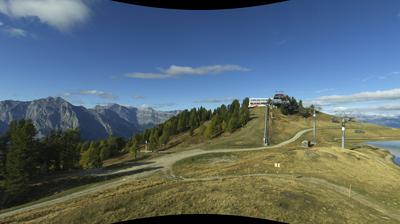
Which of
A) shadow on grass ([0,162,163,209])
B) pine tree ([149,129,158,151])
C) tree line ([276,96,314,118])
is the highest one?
tree line ([276,96,314,118])

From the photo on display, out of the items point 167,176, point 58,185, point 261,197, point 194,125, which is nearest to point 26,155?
point 58,185

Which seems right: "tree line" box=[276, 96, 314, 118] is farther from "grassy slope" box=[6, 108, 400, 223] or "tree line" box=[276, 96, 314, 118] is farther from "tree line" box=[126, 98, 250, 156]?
"grassy slope" box=[6, 108, 400, 223]

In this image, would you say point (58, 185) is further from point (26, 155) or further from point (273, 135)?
point (273, 135)

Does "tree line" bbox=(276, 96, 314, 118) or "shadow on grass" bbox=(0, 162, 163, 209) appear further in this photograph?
"tree line" bbox=(276, 96, 314, 118)

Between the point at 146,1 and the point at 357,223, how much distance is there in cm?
1654

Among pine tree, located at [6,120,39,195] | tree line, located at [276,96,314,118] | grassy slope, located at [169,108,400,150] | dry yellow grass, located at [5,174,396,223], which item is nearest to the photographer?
dry yellow grass, located at [5,174,396,223]

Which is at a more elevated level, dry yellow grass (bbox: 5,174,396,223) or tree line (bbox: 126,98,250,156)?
tree line (bbox: 126,98,250,156)

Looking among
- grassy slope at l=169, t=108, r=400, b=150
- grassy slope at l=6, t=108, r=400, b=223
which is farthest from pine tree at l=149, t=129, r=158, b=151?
grassy slope at l=6, t=108, r=400, b=223

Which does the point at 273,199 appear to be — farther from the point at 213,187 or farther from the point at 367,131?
the point at 367,131

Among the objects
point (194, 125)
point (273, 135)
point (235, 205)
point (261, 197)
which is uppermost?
→ point (194, 125)

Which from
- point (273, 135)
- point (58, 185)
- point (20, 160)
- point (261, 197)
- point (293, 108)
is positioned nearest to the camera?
point (261, 197)

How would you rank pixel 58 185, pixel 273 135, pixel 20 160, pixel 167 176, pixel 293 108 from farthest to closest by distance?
1. pixel 293 108
2. pixel 273 135
3. pixel 20 160
4. pixel 58 185
5. pixel 167 176

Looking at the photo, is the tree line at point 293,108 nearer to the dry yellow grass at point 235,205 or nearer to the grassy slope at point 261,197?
the grassy slope at point 261,197

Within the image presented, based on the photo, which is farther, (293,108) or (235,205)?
(293,108)
